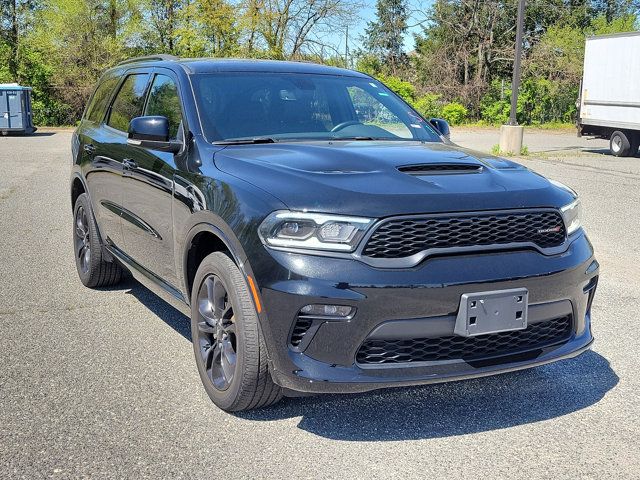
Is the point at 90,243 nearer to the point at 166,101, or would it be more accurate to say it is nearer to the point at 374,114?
the point at 166,101

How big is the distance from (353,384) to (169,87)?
2494 millimetres

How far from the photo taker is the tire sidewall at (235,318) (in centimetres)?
344

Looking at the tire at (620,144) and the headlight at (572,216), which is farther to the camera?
the tire at (620,144)

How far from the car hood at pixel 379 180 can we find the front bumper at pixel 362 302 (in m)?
0.25

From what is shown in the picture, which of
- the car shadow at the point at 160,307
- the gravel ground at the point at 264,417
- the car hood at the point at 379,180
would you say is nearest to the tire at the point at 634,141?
the gravel ground at the point at 264,417

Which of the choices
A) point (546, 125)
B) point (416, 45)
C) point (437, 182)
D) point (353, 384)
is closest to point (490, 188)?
point (437, 182)

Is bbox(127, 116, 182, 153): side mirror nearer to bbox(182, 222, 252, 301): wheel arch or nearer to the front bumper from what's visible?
bbox(182, 222, 252, 301): wheel arch

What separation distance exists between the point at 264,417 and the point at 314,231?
3.50 ft

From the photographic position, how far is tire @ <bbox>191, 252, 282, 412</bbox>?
341cm

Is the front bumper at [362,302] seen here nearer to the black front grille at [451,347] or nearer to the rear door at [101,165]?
the black front grille at [451,347]

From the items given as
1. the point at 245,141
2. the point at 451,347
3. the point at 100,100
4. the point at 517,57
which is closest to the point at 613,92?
the point at 517,57

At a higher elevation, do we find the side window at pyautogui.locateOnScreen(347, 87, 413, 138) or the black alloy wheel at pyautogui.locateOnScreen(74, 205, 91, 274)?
the side window at pyautogui.locateOnScreen(347, 87, 413, 138)

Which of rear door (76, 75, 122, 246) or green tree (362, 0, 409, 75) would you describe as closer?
rear door (76, 75, 122, 246)

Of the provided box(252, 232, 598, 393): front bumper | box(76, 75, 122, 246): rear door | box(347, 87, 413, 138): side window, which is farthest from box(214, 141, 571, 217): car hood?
box(76, 75, 122, 246): rear door
